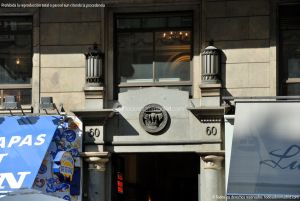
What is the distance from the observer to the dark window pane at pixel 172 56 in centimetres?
1659

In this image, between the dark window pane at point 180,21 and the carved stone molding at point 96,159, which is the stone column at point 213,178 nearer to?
the carved stone molding at point 96,159

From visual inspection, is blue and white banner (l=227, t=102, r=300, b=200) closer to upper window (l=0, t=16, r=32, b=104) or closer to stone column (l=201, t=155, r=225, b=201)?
stone column (l=201, t=155, r=225, b=201)

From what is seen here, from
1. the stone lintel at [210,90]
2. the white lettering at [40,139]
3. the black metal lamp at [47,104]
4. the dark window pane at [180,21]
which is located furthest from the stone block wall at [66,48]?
the stone lintel at [210,90]

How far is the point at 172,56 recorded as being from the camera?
16.7 meters

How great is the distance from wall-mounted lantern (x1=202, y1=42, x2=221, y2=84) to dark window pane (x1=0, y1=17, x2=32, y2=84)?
4402mm

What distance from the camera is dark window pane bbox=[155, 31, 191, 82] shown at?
16594mm

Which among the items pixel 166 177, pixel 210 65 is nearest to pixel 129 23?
pixel 210 65

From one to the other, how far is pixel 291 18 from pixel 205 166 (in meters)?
4.05

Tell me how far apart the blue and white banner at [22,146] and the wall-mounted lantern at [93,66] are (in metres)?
1.21

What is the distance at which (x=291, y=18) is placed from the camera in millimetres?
16156

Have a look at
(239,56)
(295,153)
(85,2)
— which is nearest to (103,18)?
(85,2)

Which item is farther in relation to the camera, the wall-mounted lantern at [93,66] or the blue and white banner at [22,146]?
the wall-mounted lantern at [93,66]

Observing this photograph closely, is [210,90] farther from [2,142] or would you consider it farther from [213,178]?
[2,142]

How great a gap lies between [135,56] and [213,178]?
11.8 feet
